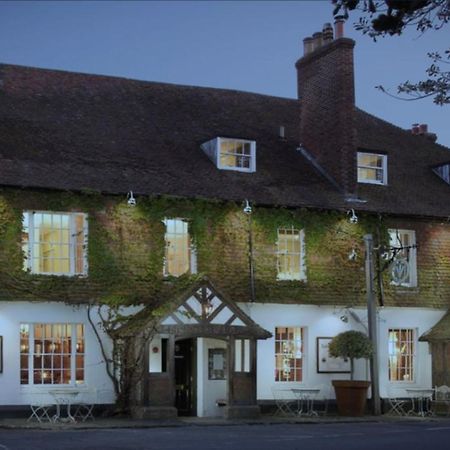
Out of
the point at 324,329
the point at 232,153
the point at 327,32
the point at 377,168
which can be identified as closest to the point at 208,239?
the point at 232,153

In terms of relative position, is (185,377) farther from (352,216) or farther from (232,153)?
(352,216)

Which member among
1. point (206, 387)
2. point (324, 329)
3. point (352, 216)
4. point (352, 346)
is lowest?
point (206, 387)

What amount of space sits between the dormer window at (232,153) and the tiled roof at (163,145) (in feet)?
0.89

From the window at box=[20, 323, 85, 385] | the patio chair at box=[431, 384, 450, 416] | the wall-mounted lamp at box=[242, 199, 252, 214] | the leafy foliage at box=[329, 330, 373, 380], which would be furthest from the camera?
the patio chair at box=[431, 384, 450, 416]

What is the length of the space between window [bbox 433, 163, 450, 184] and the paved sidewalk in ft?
27.6

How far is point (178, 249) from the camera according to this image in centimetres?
2623

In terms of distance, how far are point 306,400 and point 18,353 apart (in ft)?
26.4

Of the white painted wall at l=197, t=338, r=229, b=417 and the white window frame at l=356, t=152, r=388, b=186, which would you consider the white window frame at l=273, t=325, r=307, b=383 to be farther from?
the white window frame at l=356, t=152, r=388, b=186

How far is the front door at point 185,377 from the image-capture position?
25.6 m

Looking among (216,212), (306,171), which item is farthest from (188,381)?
(306,171)

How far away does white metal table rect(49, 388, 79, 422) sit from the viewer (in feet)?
75.8

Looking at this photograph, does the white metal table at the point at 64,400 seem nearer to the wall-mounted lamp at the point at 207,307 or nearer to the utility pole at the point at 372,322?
the wall-mounted lamp at the point at 207,307

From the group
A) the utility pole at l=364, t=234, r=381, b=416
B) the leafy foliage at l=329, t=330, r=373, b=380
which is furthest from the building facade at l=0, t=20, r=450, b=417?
the leafy foliage at l=329, t=330, r=373, b=380

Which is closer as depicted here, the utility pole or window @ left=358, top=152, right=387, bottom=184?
the utility pole
